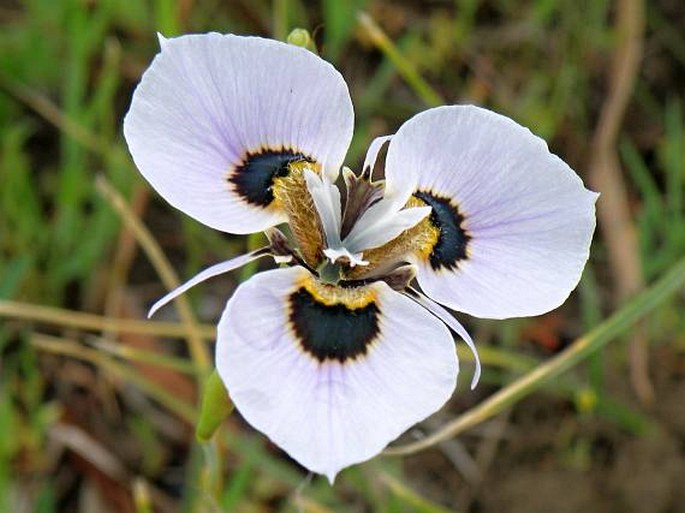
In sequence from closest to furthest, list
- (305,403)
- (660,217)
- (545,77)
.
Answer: (305,403)
(660,217)
(545,77)

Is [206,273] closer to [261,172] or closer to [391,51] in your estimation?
[261,172]

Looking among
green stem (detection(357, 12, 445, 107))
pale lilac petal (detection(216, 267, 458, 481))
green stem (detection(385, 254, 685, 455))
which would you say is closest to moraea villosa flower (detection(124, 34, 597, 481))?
pale lilac petal (detection(216, 267, 458, 481))

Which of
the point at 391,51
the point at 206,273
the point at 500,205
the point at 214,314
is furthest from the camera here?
the point at 214,314

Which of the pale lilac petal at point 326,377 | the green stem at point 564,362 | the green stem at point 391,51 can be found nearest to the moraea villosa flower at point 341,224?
the pale lilac petal at point 326,377

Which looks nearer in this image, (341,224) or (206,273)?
(206,273)

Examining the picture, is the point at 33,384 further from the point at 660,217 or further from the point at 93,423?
the point at 660,217

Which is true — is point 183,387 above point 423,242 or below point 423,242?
below

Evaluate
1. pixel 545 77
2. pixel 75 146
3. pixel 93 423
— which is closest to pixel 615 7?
pixel 545 77

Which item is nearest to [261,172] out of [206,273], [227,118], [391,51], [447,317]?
[227,118]
